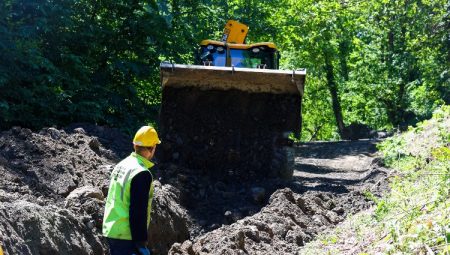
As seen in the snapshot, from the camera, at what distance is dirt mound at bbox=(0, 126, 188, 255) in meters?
6.62

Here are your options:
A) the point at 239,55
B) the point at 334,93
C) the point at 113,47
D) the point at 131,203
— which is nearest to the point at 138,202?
the point at 131,203

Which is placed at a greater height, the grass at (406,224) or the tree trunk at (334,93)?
the grass at (406,224)

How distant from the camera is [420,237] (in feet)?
17.0

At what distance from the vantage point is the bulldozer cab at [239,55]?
1434 centimetres

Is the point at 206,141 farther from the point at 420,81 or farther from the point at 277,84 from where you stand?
the point at 420,81

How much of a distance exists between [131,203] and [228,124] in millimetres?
7273

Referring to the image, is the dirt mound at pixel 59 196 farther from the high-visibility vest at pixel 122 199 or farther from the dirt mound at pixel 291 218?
the high-visibility vest at pixel 122 199

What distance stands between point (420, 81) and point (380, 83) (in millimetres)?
2973

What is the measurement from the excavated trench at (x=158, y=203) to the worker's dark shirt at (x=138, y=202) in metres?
1.18

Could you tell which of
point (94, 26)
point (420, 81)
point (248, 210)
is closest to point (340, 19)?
point (420, 81)

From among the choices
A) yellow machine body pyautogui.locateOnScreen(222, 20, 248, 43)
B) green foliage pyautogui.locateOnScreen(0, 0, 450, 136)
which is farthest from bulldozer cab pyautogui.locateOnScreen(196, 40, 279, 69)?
green foliage pyautogui.locateOnScreen(0, 0, 450, 136)

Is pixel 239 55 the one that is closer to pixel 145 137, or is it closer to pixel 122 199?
pixel 145 137

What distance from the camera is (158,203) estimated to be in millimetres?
8961

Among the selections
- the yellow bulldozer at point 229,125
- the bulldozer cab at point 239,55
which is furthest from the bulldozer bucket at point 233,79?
the bulldozer cab at point 239,55
